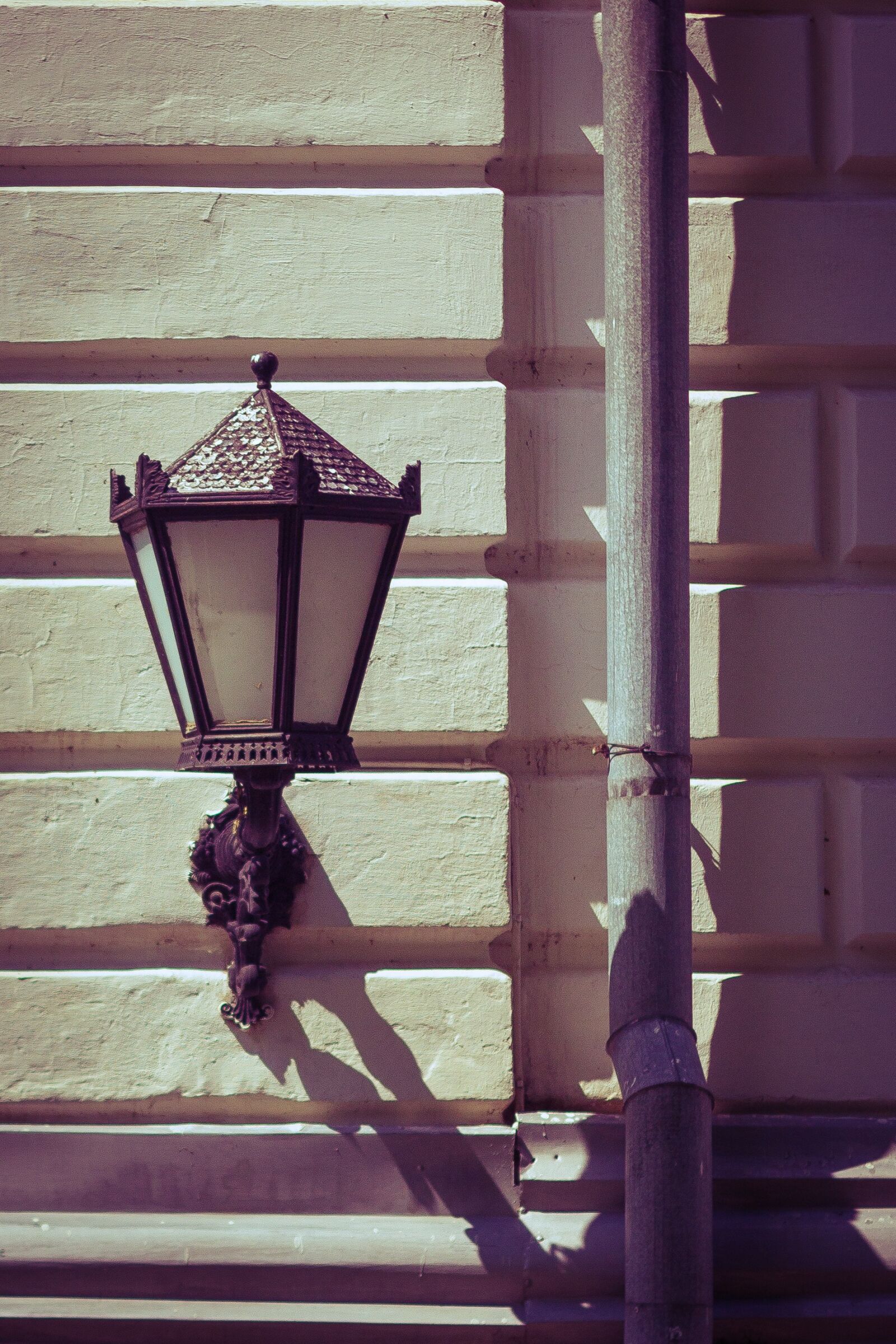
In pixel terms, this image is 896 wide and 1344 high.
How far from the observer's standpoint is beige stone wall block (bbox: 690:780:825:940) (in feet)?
10.8

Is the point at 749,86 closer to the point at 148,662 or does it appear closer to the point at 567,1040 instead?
the point at 148,662

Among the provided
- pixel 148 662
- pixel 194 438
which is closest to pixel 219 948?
pixel 148 662

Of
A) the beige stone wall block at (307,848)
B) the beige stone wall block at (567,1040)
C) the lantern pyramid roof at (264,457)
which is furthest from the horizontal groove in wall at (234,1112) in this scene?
the lantern pyramid roof at (264,457)

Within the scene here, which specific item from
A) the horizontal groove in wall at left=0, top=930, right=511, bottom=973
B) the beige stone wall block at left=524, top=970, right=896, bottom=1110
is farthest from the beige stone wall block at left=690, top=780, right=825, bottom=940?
the horizontal groove in wall at left=0, top=930, right=511, bottom=973

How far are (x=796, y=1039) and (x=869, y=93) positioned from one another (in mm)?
2607

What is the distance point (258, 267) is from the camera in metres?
3.37

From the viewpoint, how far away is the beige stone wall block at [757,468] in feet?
11.1

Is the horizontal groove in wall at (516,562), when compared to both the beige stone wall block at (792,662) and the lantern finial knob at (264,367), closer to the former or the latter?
the beige stone wall block at (792,662)

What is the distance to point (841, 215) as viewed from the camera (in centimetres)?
346

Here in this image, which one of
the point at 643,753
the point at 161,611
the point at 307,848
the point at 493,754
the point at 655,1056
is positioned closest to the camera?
the point at 161,611

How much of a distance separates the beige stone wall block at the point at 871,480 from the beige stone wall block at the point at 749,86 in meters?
0.75

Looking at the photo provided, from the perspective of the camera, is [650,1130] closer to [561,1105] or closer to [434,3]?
[561,1105]

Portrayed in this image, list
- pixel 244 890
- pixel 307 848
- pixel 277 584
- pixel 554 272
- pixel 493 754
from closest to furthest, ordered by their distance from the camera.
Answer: pixel 277 584, pixel 244 890, pixel 307 848, pixel 493 754, pixel 554 272

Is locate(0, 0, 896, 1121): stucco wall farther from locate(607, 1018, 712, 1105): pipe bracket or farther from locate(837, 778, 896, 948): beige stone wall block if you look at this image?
locate(607, 1018, 712, 1105): pipe bracket
